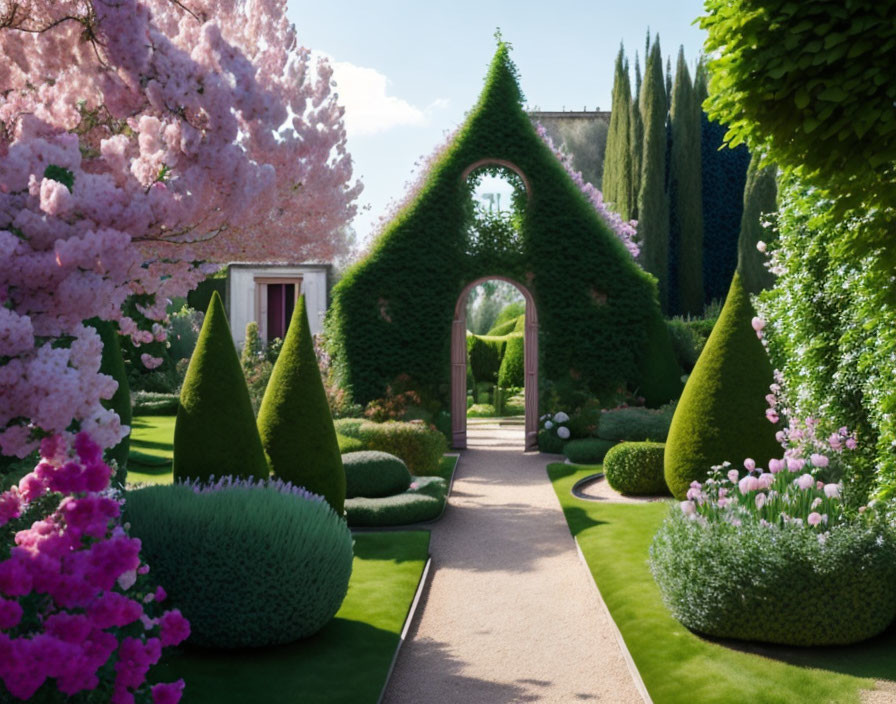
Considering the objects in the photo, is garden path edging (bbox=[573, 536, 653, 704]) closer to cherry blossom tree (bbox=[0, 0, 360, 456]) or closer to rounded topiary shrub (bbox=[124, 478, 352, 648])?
rounded topiary shrub (bbox=[124, 478, 352, 648])

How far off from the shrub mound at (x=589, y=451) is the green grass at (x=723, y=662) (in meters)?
8.09

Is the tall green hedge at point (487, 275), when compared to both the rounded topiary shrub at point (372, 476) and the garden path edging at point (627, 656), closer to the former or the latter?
the rounded topiary shrub at point (372, 476)

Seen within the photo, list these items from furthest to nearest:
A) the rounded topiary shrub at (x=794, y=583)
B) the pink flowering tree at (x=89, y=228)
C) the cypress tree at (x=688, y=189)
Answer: the cypress tree at (x=688, y=189), the rounded topiary shrub at (x=794, y=583), the pink flowering tree at (x=89, y=228)

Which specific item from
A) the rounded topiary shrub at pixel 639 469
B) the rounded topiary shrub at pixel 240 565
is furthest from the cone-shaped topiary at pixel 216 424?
Answer: the rounded topiary shrub at pixel 639 469

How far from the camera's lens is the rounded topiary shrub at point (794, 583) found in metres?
7.32

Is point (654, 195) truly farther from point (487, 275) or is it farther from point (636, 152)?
point (487, 275)

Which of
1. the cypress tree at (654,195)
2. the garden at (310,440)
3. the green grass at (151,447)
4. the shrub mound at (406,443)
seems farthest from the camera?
the cypress tree at (654,195)

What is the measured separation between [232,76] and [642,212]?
26.6 metres

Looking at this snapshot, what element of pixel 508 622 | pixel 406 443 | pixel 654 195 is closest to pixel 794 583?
pixel 508 622

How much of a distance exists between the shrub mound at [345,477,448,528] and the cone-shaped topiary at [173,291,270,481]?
2743 millimetres

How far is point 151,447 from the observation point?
19.8 meters

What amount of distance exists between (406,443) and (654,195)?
1942 centimetres

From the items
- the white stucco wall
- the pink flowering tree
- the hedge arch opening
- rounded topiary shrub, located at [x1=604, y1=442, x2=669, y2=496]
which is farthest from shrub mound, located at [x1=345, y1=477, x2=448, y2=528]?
the white stucco wall

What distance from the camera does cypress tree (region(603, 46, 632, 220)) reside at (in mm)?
32844
